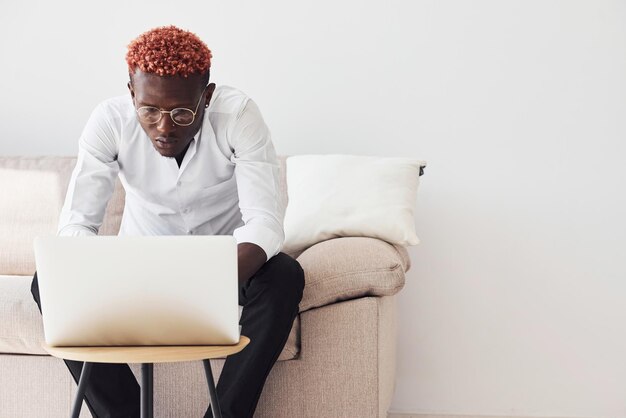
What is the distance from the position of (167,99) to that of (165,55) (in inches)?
3.9

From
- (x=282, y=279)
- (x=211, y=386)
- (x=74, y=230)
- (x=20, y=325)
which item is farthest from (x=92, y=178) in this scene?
(x=211, y=386)

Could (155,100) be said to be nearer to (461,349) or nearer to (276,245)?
(276,245)

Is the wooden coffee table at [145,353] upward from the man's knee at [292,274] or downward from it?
upward

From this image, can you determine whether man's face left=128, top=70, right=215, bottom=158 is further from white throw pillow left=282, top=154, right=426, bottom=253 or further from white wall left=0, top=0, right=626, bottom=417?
white wall left=0, top=0, right=626, bottom=417

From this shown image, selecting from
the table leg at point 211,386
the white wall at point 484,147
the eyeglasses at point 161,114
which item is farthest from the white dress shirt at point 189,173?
the white wall at point 484,147

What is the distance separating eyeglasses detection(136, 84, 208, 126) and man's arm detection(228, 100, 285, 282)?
229mm

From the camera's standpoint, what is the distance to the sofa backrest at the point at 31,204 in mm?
2816

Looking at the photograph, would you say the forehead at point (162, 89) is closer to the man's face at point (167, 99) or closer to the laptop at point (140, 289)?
the man's face at point (167, 99)

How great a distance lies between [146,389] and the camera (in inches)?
62.4

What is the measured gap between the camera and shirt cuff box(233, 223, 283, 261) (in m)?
1.97

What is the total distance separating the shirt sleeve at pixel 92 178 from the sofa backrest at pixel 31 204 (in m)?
0.65

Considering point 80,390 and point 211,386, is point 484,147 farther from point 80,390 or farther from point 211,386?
point 80,390

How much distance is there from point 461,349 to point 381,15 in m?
1.20

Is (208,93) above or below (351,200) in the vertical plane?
above
